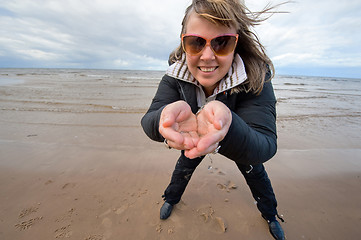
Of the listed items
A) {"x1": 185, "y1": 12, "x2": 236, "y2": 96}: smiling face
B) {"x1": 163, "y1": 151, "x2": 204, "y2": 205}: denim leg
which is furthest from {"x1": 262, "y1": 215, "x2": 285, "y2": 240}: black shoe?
{"x1": 185, "y1": 12, "x2": 236, "y2": 96}: smiling face

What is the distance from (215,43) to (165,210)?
1955 millimetres

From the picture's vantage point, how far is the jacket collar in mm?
1406

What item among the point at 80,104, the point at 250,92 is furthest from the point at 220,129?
the point at 80,104

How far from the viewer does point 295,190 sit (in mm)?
2707

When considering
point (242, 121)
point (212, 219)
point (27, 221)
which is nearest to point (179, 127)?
point (242, 121)

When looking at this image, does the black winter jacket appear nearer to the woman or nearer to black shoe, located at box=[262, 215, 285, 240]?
the woman

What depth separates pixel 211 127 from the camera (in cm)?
99

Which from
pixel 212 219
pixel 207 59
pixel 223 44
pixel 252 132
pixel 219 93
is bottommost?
pixel 212 219

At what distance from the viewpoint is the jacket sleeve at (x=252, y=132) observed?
3.54 ft

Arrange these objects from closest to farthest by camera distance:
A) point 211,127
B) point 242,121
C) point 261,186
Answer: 1. point 211,127
2. point 242,121
3. point 261,186

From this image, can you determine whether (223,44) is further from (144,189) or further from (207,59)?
(144,189)

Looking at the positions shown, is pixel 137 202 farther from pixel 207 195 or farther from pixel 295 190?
pixel 295 190

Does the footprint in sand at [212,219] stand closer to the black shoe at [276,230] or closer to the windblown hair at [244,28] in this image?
the black shoe at [276,230]

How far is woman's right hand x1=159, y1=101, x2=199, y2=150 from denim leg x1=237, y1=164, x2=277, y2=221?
3.41 feet
